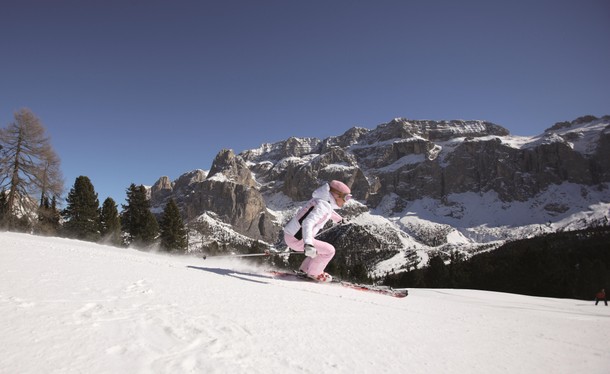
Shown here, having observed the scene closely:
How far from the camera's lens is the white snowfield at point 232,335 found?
81.3 inches

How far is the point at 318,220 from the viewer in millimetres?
7473

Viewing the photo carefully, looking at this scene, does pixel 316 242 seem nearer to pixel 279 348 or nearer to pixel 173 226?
pixel 279 348

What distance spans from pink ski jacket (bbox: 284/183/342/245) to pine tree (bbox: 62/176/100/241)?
3840 centimetres

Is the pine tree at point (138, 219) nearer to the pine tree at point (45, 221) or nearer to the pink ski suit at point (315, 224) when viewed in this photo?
the pine tree at point (45, 221)

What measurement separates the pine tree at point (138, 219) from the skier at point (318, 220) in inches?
1669

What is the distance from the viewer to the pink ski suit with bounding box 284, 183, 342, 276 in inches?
293

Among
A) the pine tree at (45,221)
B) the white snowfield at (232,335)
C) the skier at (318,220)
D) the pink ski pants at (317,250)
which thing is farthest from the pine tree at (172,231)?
the white snowfield at (232,335)

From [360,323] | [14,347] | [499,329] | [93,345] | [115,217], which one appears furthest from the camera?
[115,217]

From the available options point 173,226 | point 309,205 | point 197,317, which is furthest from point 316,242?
point 173,226

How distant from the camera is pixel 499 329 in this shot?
421cm

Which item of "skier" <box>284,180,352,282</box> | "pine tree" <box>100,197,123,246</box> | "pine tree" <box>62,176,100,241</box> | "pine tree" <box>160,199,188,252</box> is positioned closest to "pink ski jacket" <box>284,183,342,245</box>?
"skier" <box>284,180,352,282</box>

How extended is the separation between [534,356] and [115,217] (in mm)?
50311

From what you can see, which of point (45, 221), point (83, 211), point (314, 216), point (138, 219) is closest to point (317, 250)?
point (314, 216)

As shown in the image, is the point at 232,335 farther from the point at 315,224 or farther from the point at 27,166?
the point at 27,166
